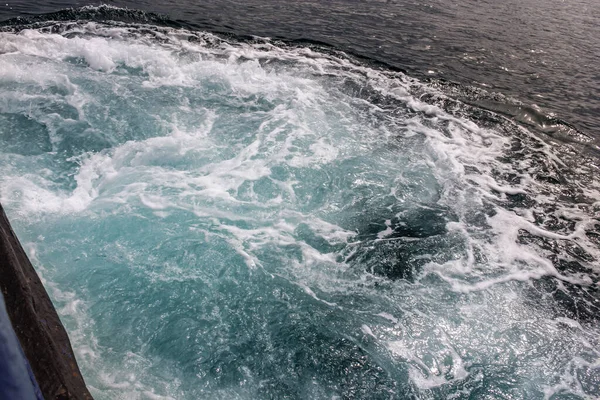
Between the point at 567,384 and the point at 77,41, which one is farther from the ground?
the point at 77,41

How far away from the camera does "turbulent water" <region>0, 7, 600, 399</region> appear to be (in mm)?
3877

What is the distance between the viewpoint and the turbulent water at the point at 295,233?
3.88 meters

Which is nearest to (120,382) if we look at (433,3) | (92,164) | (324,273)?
(324,273)

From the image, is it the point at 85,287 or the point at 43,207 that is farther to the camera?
the point at 43,207

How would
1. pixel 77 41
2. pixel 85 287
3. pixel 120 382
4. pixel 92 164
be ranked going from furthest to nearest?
pixel 77 41 → pixel 92 164 → pixel 85 287 → pixel 120 382

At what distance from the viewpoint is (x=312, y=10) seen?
1484 cm

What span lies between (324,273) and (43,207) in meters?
4.03

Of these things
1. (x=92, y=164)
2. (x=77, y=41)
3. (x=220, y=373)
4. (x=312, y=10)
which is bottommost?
(x=220, y=373)

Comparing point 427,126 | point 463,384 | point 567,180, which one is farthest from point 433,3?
point 463,384

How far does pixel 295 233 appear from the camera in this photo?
17.7 ft

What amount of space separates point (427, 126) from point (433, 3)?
11.5 metres

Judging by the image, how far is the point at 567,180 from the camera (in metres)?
6.91

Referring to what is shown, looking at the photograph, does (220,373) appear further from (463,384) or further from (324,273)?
(463,384)

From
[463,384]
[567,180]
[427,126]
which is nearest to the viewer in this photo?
[463,384]
